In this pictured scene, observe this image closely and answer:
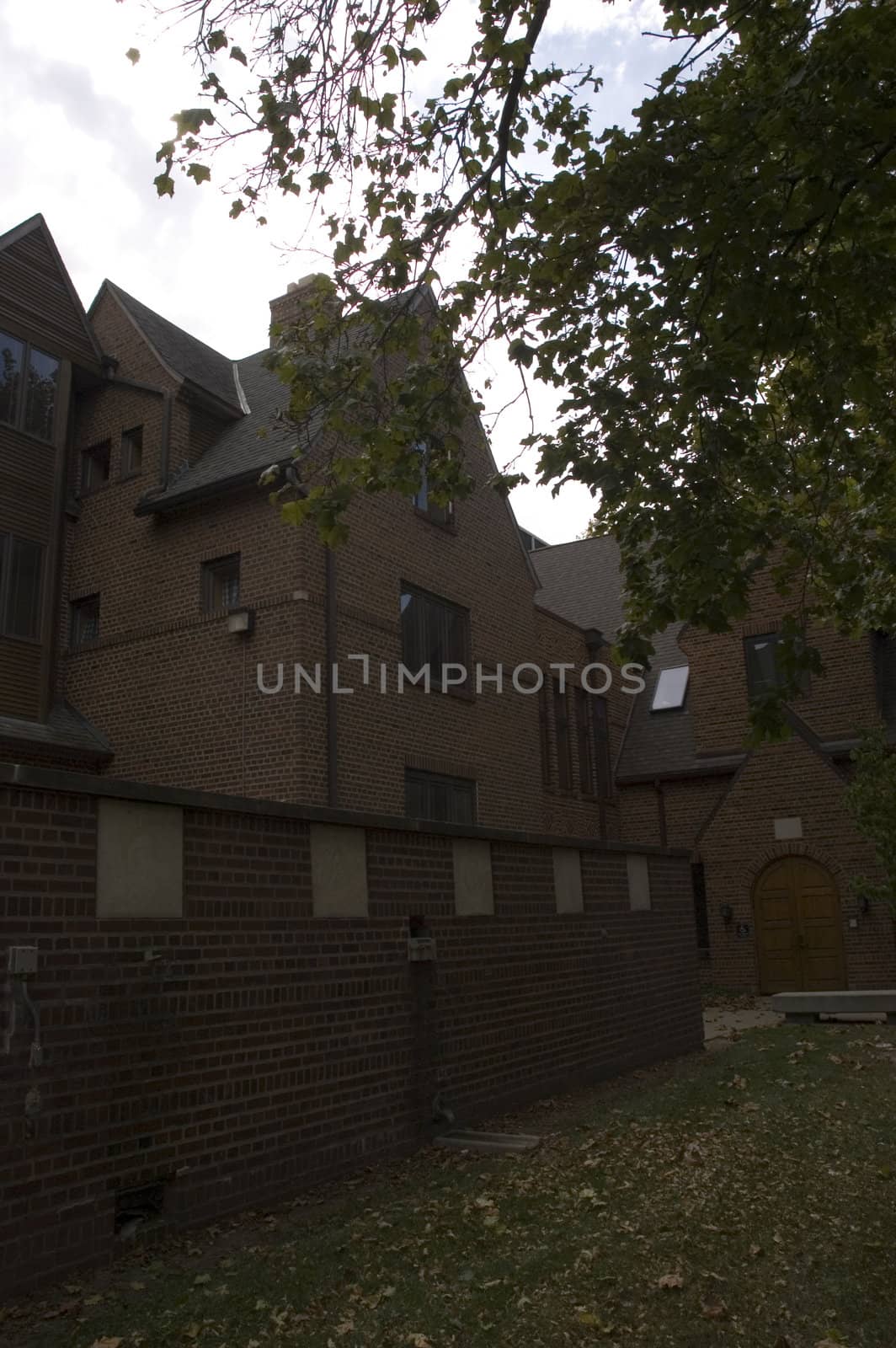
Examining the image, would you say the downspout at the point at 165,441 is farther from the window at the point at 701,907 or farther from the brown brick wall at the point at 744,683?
the window at the point at 701,907

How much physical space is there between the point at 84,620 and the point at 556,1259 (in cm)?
1446

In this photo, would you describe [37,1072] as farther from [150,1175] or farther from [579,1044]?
[579,1044]

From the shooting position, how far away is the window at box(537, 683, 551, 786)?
69.6ft

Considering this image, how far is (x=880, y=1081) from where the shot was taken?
1015 centimetres

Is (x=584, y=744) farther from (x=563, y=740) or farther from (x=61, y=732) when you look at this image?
(x=61, y=732)

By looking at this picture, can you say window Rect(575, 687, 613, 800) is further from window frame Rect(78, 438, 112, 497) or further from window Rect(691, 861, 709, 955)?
window frame Rect(78, 438, 112, 497)

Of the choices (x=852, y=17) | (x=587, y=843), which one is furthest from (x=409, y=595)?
(x=852, y=17)

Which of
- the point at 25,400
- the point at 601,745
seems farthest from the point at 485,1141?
the point at 601,745

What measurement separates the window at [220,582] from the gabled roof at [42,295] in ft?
14.1

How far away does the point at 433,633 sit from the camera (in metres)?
17.7

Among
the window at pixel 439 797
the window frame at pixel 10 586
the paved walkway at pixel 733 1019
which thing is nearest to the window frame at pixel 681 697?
the paved walkway at pixel 733 1019

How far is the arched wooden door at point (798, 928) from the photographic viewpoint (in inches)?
797

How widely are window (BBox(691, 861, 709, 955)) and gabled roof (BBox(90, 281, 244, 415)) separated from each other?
12520mm

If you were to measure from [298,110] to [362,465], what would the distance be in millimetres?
2407
